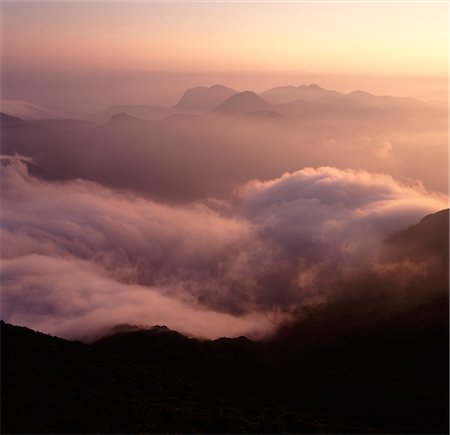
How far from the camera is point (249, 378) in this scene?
5872cm

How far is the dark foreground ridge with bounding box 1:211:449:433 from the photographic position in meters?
37.6

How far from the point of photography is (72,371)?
1794 inches

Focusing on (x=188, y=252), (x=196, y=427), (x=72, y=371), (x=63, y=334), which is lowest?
(x=196, y=427)

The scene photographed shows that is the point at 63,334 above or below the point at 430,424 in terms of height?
above

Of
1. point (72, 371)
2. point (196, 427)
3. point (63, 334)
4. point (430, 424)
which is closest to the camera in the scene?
point (196, 427)

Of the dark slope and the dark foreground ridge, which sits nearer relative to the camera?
the dark slope

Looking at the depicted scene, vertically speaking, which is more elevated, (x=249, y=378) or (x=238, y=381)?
(x=249, y=378)

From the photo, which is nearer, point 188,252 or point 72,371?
point 72,371

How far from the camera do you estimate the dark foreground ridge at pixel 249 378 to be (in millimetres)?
37562

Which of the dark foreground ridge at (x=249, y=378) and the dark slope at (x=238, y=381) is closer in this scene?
the dark slope at (x=238, y=381)

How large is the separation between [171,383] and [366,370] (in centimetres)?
1904

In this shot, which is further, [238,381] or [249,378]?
[249,378]

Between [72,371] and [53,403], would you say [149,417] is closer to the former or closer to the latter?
[53,403]

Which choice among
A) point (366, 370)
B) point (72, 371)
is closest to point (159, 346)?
point (72, 371)
